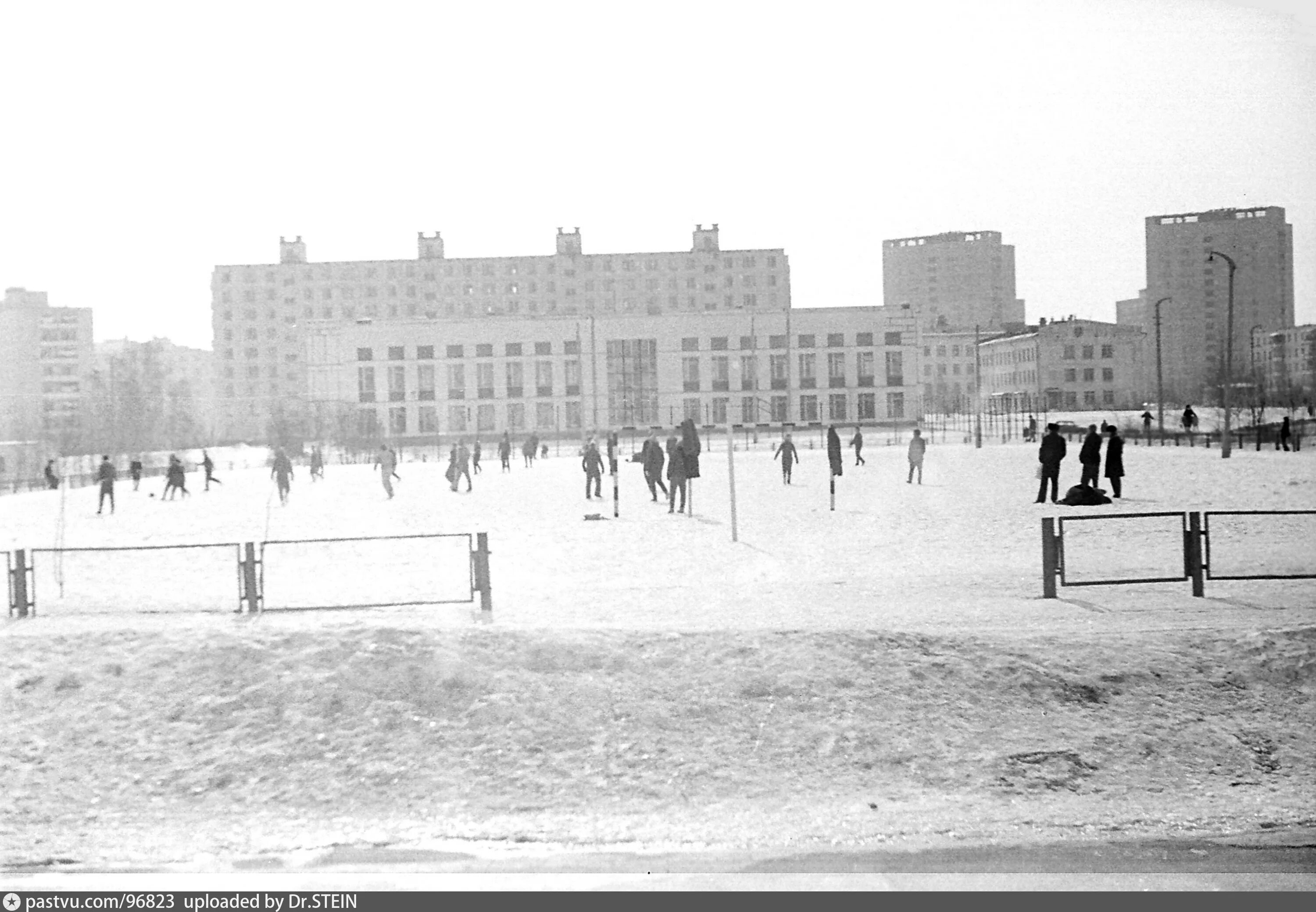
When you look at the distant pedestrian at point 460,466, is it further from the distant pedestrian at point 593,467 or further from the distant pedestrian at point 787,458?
the distant pedestrian at point 787,458

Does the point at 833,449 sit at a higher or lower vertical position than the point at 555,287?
lower

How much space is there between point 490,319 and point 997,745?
42.9 m

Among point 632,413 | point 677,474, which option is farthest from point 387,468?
point 632,413

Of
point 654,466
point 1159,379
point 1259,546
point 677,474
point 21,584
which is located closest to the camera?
point 21,584

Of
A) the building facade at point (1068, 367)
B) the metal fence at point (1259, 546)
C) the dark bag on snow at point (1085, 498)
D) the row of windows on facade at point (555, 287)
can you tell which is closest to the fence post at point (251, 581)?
the metal fence at point (1259, 546)

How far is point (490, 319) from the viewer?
47.9 meters

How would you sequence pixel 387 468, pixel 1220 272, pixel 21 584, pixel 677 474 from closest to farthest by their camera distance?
1. pixel 21 584
2. pixel 1220 272
3. pixel 677 474
4. pixel 387 468

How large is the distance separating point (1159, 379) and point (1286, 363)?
2.09m

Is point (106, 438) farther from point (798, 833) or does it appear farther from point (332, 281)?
point (332, 281)

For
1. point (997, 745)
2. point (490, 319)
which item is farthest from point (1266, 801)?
point (490, 319)

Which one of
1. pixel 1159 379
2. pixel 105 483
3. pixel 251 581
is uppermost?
pixel 1159 379

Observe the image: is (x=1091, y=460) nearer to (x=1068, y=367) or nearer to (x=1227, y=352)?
(x=1227, y=352)

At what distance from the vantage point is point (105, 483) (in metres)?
16.8

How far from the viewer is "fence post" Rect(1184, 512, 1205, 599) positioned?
9734mm
